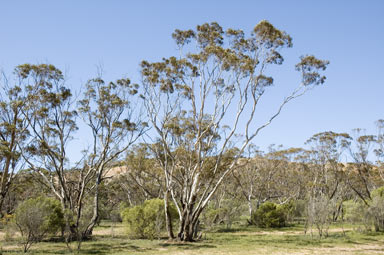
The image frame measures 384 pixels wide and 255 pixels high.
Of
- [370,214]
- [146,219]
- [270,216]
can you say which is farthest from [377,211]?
[146,219]

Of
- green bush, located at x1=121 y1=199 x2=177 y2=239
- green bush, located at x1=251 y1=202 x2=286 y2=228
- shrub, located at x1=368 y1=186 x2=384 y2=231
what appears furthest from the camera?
green bush, located at x1=251 y1=202 x2=286 y2=228

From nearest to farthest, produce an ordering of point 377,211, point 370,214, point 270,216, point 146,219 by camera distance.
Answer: point 146,219 < point 377,211 < point 370,214 < point 270,216

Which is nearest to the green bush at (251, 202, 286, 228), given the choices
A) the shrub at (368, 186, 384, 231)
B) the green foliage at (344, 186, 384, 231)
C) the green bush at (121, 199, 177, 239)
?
the green foliage at (344, 186, 384, 231)

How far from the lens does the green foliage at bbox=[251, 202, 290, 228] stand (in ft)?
107

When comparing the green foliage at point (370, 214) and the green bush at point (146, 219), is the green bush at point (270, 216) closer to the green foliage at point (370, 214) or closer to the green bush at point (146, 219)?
the green foliage at point (370, 214)

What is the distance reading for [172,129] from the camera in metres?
22.0

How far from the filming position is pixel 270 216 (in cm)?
3259

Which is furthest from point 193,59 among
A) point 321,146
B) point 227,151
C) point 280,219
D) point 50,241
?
point 321,146

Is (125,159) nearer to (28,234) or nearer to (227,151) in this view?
(227,151)

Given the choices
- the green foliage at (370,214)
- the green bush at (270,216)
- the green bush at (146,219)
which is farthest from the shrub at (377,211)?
the green bush at (146,219)

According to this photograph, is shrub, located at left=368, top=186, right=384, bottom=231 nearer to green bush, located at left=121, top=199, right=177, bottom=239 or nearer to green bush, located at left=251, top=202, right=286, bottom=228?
green bush, located at left=251, top=202, right=286, bottom=228

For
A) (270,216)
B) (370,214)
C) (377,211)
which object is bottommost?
(270,216)

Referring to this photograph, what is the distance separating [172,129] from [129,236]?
7810 millimetres

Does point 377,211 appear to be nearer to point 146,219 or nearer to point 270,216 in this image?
point 270,216
